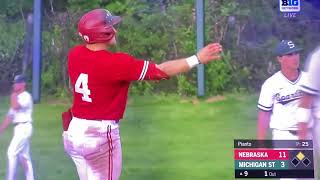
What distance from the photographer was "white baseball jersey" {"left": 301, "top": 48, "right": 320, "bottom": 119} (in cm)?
405

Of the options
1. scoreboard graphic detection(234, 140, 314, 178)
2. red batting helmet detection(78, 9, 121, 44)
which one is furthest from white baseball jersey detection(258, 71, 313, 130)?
red batting helmet detection(78, 9, 121, 44)

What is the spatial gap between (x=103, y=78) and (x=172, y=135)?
866mm

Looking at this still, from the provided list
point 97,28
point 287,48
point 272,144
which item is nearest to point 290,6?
point 287,48

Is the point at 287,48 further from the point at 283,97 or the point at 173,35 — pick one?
the point at 173,35

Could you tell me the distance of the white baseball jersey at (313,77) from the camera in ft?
13.3

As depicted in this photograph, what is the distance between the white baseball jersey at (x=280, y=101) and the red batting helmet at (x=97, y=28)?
108 cm

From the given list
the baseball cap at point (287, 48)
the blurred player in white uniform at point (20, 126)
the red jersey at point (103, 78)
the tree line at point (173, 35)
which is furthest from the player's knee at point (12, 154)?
the baseball cap at point (287, 48)

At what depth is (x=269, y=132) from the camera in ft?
13.7

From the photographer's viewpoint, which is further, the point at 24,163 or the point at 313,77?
the point at 24,163

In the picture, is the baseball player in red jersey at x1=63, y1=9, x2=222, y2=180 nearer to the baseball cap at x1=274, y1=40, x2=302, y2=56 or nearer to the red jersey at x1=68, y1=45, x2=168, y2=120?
the red jersey at x1=68, y1=45, x2=168, y2=120

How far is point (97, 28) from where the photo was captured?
11.9 ft

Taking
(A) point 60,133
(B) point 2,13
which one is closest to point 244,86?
(A) point 60,133

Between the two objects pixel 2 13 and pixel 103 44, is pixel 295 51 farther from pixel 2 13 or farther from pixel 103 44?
pixel 2 13

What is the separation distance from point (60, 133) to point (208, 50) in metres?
1.33
